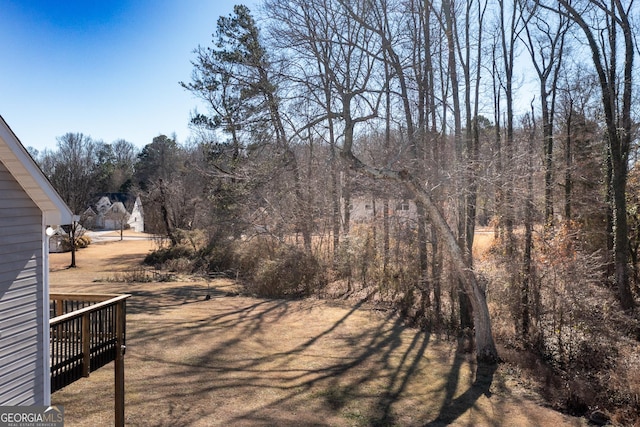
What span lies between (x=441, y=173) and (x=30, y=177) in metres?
8.99

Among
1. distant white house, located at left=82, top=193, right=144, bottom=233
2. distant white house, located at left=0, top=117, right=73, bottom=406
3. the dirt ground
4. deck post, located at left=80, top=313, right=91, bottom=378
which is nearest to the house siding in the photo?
distant white house, located at left=0, top=117, right=73, bottom=406

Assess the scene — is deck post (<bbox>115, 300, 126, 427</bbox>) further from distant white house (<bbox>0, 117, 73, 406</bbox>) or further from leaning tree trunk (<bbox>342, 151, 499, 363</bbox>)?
leaning tree trunk (<bbox>342, 151, 499, 363</bbox>)

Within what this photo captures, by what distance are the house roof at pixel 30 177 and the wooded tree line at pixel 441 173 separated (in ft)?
20.1

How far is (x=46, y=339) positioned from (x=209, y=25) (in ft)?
56.5

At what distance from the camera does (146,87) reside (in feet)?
41.5

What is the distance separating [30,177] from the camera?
4.22 m

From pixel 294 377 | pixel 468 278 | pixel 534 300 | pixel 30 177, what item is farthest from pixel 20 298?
pixel 534 300

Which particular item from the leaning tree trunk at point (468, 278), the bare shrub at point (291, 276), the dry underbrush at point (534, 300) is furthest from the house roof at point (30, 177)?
the bare shrub at point (291, 276)

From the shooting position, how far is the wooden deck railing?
5156 millimetres

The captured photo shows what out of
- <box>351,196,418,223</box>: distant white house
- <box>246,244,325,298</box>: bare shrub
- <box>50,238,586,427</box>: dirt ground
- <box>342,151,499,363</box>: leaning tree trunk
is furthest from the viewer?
<box>246,244,325,298</box>: bare shrub

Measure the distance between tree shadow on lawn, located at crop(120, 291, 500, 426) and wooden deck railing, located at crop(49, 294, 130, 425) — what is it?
105cm

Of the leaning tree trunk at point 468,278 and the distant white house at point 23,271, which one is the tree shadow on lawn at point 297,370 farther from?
the distant white house at point 23,271

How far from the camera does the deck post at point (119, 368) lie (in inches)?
228

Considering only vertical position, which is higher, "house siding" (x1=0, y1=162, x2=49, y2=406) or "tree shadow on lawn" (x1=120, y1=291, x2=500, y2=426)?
"house siding" (x1=0, y1=162, x2=49, y2=406)
